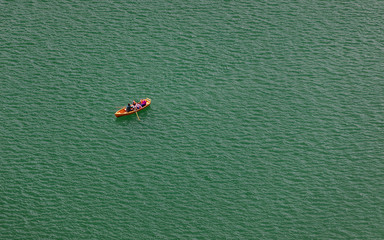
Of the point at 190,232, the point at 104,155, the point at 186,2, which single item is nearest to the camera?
the point at 190,232

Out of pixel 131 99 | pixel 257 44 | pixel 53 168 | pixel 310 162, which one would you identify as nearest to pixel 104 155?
pixel 53 168

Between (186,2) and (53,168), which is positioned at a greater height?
(186,2)

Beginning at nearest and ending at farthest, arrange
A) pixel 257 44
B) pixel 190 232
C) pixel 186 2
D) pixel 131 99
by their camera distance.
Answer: pixel 190 232 < pixel 131 99 < pixel 257 44 < pixel 186 2

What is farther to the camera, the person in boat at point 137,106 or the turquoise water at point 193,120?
the person in boat at point 137,106

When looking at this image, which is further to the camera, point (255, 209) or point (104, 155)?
point (104, 155)

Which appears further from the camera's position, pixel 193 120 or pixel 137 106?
pixel 137 106

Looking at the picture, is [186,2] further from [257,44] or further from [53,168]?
[53,168]

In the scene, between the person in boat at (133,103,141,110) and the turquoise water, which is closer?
the turquoise water

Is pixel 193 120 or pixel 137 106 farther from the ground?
pixel 137 106
